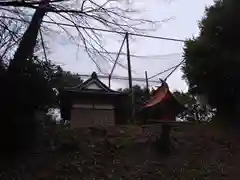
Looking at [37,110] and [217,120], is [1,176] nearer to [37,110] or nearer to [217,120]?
[37,110]

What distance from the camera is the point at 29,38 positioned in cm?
841

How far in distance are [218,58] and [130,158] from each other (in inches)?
198

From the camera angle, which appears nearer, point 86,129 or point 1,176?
point 1,176

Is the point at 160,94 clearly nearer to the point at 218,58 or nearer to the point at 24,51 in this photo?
the point at 218,58

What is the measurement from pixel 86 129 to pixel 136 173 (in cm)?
280

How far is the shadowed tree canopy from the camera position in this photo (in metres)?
11.8

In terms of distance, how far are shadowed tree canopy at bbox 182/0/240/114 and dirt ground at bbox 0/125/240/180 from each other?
80.9 inches

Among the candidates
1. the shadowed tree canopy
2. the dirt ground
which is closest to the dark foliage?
the dirt ground

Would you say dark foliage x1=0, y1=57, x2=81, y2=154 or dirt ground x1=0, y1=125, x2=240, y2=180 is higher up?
dark foliage x1=0, y1=57, x2=81, y2=154

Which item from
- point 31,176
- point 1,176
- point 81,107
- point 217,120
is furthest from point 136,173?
point 81,107

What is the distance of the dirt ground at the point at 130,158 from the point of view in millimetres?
7656

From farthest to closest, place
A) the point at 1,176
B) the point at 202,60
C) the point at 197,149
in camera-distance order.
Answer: the point at 202,60
the point at 197,149
the point at 1,176

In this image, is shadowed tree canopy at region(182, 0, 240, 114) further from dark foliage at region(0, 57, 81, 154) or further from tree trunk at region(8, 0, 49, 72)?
tree trunk at region(8, 0, 49, 72)

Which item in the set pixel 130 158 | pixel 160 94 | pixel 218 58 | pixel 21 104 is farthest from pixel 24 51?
pixel 160 94
